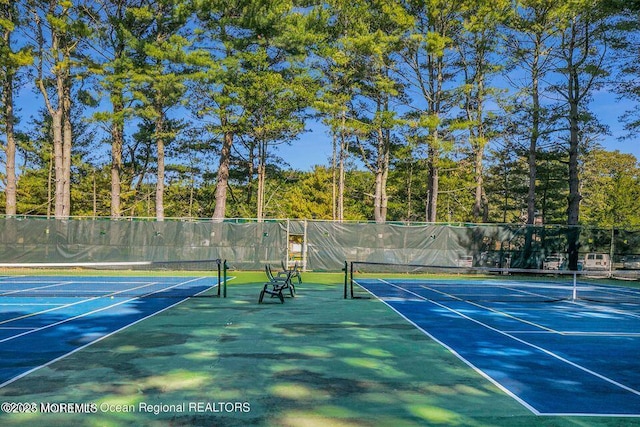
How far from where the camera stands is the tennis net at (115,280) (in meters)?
12.4

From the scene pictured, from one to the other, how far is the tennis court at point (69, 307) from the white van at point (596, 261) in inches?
652

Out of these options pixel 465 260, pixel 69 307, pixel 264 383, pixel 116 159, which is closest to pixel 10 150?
pixel 116 159

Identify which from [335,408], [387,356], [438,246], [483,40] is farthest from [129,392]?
[483,40]

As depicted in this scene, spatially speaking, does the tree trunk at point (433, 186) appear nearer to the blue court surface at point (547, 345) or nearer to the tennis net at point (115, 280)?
the tennis net at point (115, 280)

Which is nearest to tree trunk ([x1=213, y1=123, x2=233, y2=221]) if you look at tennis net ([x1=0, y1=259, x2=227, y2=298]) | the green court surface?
tennis net ([x1=0, y1=259, x2=227, y2=298])

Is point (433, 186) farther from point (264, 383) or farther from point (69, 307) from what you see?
point (264, 383)

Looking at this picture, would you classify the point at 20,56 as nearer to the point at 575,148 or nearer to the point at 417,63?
the point at 417,63

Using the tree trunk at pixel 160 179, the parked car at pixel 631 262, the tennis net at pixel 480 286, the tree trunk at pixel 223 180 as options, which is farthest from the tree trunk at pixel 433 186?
the tree trunk at pixel 160 179

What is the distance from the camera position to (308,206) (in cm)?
4609

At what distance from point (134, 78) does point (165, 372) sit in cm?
2345

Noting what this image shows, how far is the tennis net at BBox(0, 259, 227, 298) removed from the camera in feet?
40.8

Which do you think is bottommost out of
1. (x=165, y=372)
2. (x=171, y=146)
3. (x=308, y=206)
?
(x=165, y=372)

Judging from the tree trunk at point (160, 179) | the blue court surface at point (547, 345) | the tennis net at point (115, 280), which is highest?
the tree trunk at point (160, 179)

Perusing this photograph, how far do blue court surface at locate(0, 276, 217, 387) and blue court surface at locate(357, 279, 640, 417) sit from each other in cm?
521
